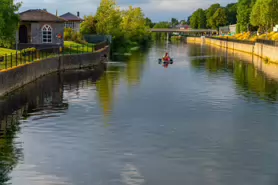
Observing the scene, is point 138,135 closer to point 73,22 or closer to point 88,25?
point 73,22

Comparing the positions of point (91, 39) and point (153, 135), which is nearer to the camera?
point (153, 135)

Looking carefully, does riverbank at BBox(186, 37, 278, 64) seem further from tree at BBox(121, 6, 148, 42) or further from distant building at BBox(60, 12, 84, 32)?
distant building at BBox(60, 12, 84, 32)

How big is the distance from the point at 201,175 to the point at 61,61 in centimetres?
4239

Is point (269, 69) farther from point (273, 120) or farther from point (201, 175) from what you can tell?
point (201, 175)

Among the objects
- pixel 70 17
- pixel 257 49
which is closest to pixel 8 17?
pixel 257 49

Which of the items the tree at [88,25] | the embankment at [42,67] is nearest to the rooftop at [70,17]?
the tree at [88,25]

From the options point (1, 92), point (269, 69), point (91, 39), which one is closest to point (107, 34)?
point (91, 39)

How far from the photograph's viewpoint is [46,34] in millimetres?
71938

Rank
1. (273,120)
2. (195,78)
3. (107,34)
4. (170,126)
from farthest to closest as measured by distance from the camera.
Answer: (107,34) → (195,78) → (273,120) → (170,126)

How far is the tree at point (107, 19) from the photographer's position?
122m

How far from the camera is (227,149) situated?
23156 mm

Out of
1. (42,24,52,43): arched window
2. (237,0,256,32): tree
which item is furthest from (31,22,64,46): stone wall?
(237,0,256,32): tree

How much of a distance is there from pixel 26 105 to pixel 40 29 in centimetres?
3828

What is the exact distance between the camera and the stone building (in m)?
71.3
